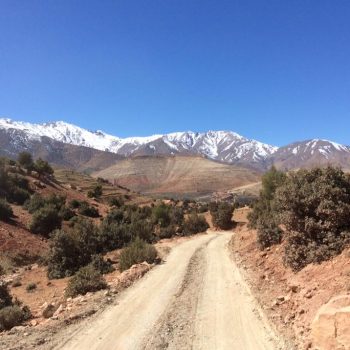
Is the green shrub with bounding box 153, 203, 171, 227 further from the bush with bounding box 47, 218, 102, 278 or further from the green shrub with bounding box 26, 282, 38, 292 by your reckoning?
the green shrub with bounding box 26, 282, 38, 292

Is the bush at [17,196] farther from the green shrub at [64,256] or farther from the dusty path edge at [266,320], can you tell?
the dusty path edge at [266,320]

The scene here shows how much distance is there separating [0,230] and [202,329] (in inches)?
1034

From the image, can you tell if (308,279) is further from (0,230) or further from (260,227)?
(0,230)

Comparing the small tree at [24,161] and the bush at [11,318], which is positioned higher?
the small tree at [24,161]

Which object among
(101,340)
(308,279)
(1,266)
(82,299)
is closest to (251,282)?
(308,279)

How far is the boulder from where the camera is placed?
786cm

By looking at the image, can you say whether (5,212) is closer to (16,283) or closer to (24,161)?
(16,283)

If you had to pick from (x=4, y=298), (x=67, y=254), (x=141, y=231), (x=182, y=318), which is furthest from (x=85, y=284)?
(x=141, y=231)

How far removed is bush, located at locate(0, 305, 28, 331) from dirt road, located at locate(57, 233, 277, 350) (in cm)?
269

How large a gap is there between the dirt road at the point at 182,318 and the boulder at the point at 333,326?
5.86ft

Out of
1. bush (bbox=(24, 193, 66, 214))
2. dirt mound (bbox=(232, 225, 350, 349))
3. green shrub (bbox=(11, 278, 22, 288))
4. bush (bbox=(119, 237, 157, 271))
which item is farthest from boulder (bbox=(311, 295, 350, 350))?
bush (bbox=(24, 193, 66, 214))

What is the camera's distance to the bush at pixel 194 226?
1658 inches

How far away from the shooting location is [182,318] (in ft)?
41.3

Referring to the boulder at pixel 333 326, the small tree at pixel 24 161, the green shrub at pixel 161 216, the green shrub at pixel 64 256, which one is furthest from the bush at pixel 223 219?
the boulder at pixel 333 326
